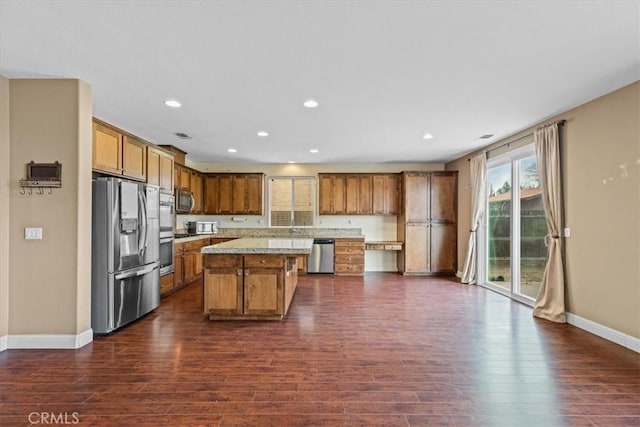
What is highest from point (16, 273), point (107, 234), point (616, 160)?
point (616, 160)

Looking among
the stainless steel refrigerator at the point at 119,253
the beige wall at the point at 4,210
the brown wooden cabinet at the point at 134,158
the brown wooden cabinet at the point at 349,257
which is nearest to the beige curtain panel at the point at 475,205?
the brown wooden cabinet at the point at 349,257

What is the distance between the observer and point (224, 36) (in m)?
2.39

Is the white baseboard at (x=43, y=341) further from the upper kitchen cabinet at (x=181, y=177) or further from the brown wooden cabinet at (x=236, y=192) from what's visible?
the brown wooden cabinet at (x=236, y=192)

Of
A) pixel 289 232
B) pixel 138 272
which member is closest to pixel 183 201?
pixel 289 232

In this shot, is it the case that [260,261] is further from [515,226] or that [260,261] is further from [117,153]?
[515,226]

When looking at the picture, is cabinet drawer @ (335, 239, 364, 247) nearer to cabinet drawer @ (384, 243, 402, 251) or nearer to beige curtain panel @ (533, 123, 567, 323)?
cabinet drawer @ (384, 243, 402, 251)

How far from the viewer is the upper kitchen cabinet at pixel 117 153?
3.60 m

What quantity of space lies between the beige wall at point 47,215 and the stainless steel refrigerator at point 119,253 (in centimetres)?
28

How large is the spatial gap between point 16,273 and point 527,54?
16.3ft

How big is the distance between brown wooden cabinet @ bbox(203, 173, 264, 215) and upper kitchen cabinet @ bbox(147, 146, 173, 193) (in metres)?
2.36

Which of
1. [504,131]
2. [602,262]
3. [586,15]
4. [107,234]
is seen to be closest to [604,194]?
[602,262]

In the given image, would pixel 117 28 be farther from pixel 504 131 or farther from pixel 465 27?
pixel 504 131

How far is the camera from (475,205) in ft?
20.5

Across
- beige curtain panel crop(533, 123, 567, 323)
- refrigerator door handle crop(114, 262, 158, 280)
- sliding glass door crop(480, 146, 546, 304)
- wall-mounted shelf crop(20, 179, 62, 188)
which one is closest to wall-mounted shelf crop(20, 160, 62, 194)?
wall-mounted shelf crop(20, 179, 62, 188)
